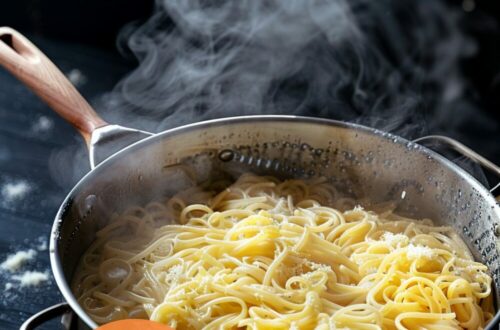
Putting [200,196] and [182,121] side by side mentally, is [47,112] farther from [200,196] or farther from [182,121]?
[200,196]

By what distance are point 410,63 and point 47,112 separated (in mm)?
2042

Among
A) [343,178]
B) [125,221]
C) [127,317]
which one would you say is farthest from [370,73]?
[127,317]

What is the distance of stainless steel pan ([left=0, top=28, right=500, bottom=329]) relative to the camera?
224 cm

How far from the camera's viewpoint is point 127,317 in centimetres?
205

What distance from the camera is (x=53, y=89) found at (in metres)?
2.40

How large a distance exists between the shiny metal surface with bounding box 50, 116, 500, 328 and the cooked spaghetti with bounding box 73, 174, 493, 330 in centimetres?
7

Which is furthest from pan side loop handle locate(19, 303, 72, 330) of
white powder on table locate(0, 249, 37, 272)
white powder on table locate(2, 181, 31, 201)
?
white powder on table locate(2, 181, 31, 201)

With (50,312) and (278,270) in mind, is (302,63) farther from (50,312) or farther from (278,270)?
(50,312)

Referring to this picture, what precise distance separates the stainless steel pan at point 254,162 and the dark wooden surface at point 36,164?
37 centimetres

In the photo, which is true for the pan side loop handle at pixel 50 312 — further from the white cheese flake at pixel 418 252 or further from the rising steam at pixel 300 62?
the rising steam at pixel 300 62

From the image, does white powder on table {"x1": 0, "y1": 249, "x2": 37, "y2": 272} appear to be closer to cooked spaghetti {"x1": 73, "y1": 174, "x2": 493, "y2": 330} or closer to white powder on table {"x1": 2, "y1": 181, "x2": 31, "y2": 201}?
white powder on table {"x1": 2, "y1": 181, "x2": 31, "y2": 201}

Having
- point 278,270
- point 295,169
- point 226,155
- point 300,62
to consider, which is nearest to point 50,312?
point 278,270

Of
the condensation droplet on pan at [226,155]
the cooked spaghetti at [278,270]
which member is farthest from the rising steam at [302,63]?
the cooked spaghetti at [278,270]

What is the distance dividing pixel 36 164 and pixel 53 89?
80cm
